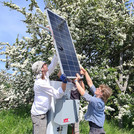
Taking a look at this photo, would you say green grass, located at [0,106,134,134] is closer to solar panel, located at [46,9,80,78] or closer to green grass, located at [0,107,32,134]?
green grass, located at [0,107,32,134]

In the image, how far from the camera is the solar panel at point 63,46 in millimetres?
2449

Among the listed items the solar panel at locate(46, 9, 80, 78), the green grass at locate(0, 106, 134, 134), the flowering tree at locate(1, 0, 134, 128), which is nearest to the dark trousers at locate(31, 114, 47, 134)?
the solar panel at locate(46, 9, 80, 78)

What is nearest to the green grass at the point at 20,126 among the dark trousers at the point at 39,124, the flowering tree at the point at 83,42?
the flowering tree at the point at 83,42

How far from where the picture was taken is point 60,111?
2.46 meters

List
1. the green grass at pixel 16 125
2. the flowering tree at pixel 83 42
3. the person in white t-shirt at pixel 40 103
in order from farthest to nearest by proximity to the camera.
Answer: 1. the flowering tree at pixel 83 42
2. the green grass at pixel 16 125
3. the person in white t-shirt at pixel 40 103

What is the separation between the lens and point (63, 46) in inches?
109

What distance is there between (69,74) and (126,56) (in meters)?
4.95

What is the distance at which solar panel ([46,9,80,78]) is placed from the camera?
8.04ft

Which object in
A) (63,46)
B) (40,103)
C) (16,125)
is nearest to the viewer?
(40,103)

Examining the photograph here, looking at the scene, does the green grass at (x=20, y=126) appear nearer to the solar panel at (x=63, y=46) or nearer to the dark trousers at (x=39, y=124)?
the dark trousers at (x=39, y=124)

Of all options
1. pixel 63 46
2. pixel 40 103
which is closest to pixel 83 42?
pixel 63 46

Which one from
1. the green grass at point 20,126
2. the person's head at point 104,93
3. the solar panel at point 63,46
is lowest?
the green grass at point 20,126

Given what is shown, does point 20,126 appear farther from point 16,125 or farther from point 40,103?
point 40,103

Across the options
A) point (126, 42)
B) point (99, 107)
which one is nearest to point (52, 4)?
point (126, 42)
